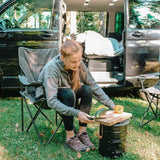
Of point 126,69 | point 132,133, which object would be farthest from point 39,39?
point 132,133

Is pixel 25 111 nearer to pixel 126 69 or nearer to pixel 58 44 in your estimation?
pixel 58 44

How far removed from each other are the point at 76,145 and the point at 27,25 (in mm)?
2515

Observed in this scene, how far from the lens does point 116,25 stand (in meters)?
6.27

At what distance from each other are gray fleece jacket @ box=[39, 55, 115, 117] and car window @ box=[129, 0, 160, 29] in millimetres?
1991

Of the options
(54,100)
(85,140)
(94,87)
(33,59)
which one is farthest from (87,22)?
(54,100)

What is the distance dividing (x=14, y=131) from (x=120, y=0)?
363cm

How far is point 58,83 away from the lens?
2.49 m

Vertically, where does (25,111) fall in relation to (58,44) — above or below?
below

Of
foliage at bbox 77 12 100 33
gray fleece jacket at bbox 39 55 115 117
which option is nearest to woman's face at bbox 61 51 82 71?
gray fleece jacket at bbox 39 55 115 117

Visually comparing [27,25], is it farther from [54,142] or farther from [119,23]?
[119,23]

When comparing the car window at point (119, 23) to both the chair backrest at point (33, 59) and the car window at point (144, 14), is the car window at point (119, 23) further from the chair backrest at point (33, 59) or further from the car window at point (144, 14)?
the chair backrest at point (33, 59)

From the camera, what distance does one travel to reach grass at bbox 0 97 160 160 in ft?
7.77

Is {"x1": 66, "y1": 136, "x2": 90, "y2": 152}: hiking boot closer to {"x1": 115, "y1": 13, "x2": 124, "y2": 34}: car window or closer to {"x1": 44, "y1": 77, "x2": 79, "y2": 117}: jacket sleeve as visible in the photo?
{"x1": 44, "y1": 77, "x2": 79, "y2": 117}: jacket sleeve

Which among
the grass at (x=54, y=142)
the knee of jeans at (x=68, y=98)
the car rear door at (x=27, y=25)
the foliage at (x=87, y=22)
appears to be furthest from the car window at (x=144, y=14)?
the foliage at (x=87, y=22)
